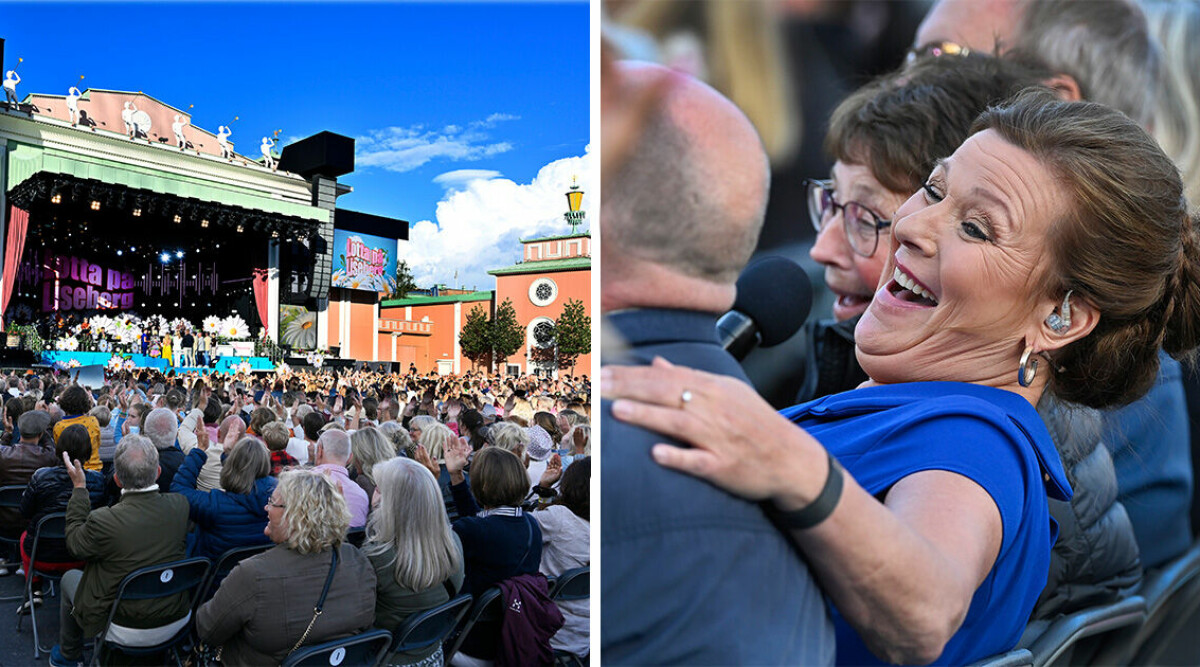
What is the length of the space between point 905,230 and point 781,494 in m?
0.61

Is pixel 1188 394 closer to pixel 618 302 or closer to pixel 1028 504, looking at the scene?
pixel 1028 504

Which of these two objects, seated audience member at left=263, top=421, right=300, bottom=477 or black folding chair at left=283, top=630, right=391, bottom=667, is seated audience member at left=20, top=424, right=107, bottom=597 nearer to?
seated audience member at left=263, top=421, right=300, bottom=477

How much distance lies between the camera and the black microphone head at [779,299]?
1.90 metres

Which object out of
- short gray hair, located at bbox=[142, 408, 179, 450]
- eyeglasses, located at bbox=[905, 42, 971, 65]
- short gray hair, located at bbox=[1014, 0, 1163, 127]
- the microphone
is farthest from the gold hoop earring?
short gray hair, located at bbox=[142, 408, 179, 450]

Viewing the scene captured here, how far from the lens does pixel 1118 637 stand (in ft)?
7.73

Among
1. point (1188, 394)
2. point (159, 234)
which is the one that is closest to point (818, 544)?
point (1188, 394)

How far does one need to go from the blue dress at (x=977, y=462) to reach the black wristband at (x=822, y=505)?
177 mm

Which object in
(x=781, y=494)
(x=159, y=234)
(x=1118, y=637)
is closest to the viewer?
(x=781, y=494)

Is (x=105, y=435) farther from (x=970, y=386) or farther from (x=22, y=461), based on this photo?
(x=970, y=386)

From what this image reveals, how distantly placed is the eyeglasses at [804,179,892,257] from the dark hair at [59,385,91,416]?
393cm

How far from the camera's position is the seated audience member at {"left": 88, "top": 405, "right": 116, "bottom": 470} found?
4039 mm

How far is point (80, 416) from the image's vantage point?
3.90m

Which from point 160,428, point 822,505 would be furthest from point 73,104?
point 822,505

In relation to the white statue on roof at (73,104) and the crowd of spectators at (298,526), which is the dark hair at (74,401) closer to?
the crowd of spectators at (298,526)
